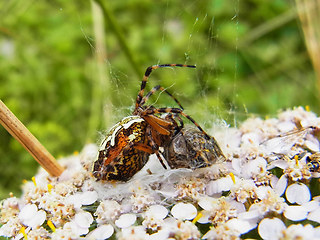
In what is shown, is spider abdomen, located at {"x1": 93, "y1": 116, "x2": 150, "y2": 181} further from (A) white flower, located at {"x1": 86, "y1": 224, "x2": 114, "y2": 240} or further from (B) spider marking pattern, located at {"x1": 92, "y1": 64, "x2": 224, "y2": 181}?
(A) white flower, located at {"x1": 86, "y1": 224, "x2": 114, "y2": 240}

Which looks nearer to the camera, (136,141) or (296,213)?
(296,213)

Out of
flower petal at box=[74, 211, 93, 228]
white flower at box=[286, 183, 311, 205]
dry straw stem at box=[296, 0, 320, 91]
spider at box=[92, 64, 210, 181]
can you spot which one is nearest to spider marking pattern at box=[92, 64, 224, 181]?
spider at box=[92, 64, 210, 181]

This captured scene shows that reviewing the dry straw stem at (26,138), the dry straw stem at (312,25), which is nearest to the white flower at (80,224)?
the dry straw stem at (26,138)

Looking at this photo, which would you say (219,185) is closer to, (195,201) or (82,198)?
(195,201)

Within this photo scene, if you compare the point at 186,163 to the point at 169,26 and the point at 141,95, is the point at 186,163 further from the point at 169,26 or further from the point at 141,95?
the point at 169,26

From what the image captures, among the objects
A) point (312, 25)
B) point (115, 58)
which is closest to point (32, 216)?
point (115, 58)

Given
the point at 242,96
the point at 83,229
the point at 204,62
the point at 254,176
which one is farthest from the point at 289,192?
the point at 242,96

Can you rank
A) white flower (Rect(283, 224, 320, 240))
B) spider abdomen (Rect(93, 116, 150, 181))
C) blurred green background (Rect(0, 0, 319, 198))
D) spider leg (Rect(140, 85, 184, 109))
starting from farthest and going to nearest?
blurred green background (Rect(0, 0, 319, 198)), spider leg (Rect(140, 85, 184, 109)), spider abdomen (Rect(93, 116, 150, 181)), white flower (Rect(283, 224, 320, 240))
